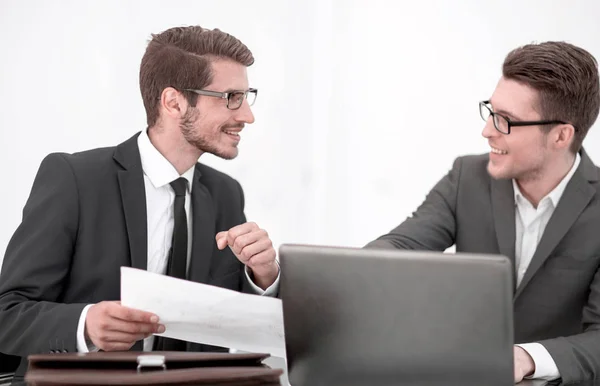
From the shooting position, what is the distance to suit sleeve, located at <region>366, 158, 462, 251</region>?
2.22m

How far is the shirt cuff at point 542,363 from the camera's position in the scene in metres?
1.49

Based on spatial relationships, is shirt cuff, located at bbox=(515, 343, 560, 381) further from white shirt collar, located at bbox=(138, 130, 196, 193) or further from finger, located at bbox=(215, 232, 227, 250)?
white shirt collar, located at bbox=(138, 130, 196, 193)

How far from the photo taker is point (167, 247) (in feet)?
6.38

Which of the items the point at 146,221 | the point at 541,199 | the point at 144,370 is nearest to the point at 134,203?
the point at 146,221

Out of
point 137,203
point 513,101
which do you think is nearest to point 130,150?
point 137,203

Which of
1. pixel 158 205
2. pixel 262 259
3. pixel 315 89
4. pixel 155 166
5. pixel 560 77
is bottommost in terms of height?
pixel 262 259

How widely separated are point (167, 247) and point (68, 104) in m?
1.50

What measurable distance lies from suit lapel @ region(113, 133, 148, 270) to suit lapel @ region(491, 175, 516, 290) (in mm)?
1017

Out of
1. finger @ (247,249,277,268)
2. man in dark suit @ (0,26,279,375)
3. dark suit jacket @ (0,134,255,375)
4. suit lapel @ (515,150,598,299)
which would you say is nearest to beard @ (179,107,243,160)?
man in dark suit @ (0,26,279,375)

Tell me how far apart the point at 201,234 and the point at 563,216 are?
1.01m

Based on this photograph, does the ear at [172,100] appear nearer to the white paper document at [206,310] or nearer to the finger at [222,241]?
the finger at [222,241]

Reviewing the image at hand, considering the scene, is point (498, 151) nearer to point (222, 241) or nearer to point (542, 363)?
point (542, 363)

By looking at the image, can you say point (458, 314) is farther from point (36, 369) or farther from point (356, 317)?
point (36, 369)

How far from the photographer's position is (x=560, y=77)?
2.05 metres
